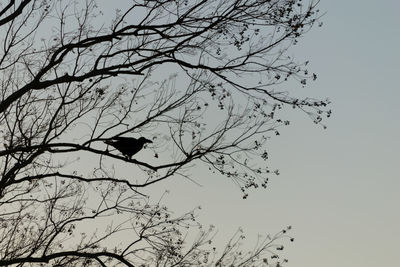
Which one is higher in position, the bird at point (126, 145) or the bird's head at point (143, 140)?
the bird's head at point (143, 140)

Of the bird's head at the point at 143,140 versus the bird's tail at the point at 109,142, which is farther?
the bird's head at the point at 143,140

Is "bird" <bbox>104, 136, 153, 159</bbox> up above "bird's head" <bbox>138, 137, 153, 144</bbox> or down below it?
below

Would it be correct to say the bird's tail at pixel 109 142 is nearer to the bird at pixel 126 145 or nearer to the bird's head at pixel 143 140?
the bird at pixel 126 145

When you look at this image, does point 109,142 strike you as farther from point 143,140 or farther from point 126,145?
point 143,140

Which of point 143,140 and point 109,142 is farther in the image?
point 143,140

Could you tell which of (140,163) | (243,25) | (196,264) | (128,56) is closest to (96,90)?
(128,56)

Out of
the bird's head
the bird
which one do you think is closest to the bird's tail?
the bird

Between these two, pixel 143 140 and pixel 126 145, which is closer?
pixel 126 145

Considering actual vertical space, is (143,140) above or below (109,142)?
above

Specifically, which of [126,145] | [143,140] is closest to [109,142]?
[126,145]

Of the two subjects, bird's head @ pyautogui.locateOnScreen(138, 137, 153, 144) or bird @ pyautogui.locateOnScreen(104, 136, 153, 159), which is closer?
bird @ pyautogui.locateOnScreen(104, 136, 153, 159)

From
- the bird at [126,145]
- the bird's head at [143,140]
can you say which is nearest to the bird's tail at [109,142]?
the bird at [126,145]

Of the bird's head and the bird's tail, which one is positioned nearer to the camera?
the bird's tail

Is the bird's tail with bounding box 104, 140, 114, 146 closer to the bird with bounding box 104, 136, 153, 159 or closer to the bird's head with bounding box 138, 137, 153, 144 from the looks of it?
the bird with bounding box 104, 136, 153, 159
